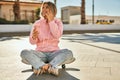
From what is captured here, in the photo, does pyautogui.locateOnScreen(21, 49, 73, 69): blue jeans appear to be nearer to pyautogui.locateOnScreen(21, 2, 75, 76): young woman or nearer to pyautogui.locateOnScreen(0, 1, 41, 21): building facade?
pyautogui.locateOnScreen(21, 2, 75, 76): young woman

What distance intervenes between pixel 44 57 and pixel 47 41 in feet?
1.03

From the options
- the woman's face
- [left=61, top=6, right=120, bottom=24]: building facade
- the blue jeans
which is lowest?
[left=61, top=6, right=120, bottom=24]: building facade

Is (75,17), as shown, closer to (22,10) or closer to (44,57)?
(22,10)

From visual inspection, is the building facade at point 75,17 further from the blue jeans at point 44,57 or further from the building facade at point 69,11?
the blue jeans at point 44,57

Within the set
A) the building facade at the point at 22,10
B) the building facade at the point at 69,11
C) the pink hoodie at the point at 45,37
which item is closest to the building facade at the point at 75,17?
the building facade at the point at 69,11

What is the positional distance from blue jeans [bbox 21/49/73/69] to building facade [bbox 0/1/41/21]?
32.2 metres

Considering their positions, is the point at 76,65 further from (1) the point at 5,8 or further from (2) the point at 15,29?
(1) the point at 5,8

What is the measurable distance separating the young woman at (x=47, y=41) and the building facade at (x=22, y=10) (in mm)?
32046

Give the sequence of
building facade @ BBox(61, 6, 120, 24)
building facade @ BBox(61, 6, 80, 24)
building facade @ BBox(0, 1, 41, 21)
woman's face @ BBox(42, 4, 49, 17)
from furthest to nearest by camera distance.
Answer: building facade @ BBox(61, 6, 80, 24), building facade @ BBox(61, 6, 120, 24), building facade @ BBox(0, 1, 41, 21), woman's face @ BBox(42, 4, 49, 17)

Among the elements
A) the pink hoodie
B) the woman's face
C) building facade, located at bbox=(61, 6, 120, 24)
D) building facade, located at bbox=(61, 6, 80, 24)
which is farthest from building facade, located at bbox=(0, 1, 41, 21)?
the woman's face

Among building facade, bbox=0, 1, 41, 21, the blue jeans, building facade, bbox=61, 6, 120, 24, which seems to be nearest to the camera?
the blue jeans

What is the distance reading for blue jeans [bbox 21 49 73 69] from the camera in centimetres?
525

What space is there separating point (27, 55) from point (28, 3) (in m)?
34.0

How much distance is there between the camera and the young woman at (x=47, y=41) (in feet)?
17.9
